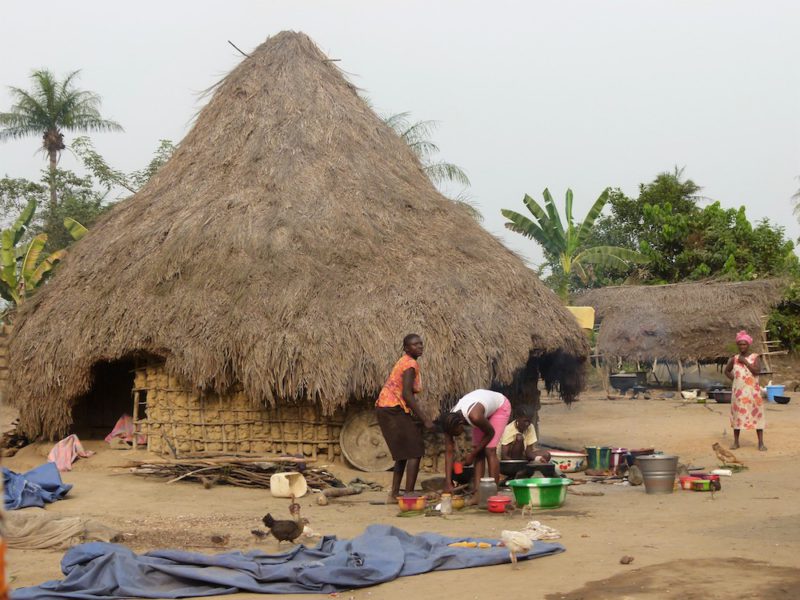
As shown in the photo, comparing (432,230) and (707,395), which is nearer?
(432,230)

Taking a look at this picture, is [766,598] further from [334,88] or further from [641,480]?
[334,88]

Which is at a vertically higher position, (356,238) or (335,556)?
(356,238)

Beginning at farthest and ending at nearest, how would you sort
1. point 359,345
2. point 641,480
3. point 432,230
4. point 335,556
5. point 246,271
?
point 432,230 < point 246,271 < point 359,345 < point 641,480 < point 335,556

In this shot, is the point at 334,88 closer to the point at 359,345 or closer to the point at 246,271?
the point at 246,271

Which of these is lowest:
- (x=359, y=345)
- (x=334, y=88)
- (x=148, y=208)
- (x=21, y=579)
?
(x=21, y=579)

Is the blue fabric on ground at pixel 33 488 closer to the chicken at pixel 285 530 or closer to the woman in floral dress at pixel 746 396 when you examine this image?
the chicken at pixel 285 530

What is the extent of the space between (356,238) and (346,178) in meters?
1.29

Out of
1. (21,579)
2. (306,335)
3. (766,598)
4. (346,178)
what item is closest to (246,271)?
(306,335)

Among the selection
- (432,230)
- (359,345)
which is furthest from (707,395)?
(359,345)

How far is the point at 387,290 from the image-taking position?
1043 centimetres

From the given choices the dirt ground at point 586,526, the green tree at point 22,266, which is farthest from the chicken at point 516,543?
the green tree at point 22,266

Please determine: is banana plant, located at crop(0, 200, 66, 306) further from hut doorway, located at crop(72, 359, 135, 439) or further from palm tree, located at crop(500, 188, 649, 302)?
palm tree, located at crop(500, 188, 649, 302)

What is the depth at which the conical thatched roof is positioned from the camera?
9.99m

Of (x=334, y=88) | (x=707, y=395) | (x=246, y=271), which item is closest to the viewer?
(x=246, y=271)
